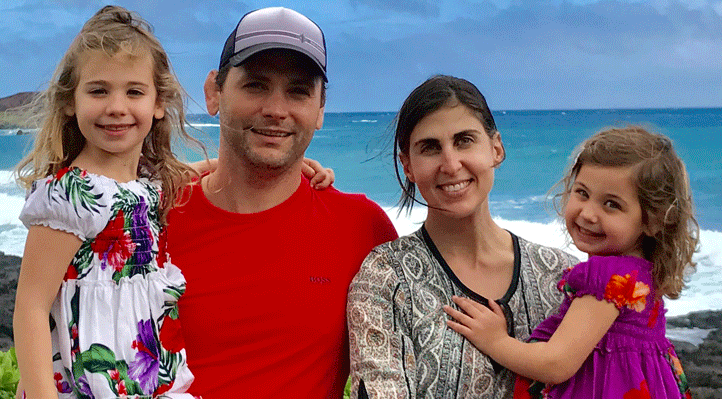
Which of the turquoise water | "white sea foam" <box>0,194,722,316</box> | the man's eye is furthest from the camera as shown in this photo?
the turquoise water

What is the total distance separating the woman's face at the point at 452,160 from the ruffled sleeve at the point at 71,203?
3.38 ft

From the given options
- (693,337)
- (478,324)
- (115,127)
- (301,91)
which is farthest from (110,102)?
(693,337)

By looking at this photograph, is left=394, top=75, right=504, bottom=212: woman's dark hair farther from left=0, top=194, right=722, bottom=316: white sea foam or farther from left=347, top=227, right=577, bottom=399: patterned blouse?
left=0, top=194, right=722, bottom=316: white sea foam

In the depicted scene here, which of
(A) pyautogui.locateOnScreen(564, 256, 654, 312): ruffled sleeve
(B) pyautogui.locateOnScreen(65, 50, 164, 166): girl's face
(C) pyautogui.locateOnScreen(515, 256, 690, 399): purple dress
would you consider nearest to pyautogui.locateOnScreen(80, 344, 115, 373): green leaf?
(B) pyautogui.locateOnScreen(65, 50, 164, 166): girl's face

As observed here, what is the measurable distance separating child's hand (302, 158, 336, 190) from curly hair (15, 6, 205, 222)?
1.95 ft

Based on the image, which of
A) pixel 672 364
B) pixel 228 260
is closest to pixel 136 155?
pixel 228 260

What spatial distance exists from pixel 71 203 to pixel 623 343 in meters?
1.77

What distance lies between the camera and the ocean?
1113 centimetres

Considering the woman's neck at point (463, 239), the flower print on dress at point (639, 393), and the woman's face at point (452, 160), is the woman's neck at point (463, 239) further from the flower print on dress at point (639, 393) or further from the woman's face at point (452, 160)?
the flower print on dress at point (639, 393)

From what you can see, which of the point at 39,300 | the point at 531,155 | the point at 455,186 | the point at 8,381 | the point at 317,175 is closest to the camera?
the point at 39,300

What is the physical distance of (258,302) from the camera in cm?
278

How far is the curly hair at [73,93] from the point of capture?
2.44 m

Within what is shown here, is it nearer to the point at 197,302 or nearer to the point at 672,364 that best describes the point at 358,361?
the point at 197,302

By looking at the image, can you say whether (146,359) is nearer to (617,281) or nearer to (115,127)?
(115,127)
